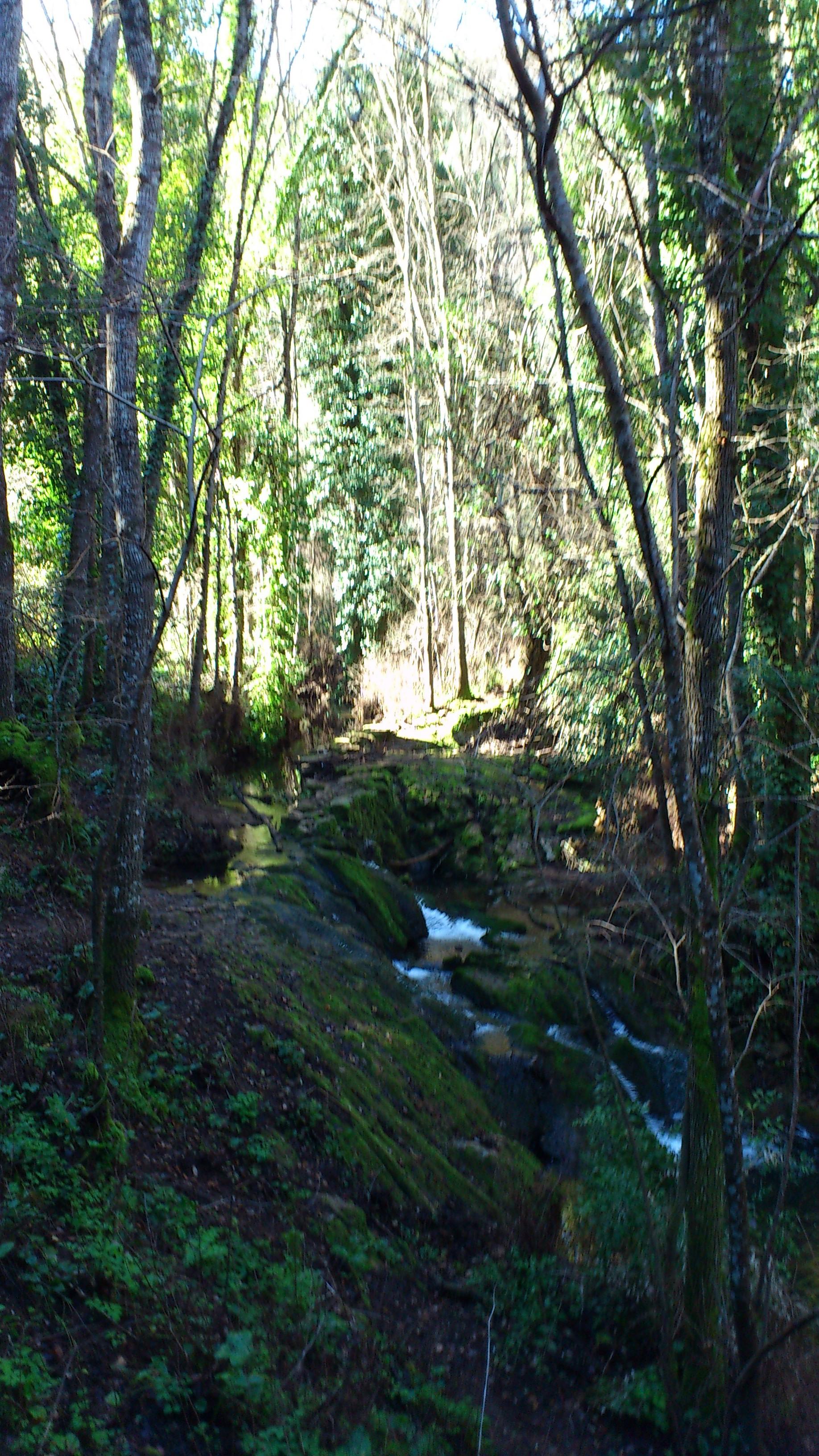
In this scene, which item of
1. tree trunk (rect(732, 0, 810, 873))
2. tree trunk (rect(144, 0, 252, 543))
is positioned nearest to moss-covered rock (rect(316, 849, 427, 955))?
tree trunk (rect(732, 0, 810, 873))

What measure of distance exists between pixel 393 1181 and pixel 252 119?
14015 millimetres

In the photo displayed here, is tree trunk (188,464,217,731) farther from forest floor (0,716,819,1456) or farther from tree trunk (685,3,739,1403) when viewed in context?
tree trunk (685,3,739,1403)

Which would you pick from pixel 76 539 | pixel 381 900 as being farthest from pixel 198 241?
pixel 381 900

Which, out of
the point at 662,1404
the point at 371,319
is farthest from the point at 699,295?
the point at 371,319

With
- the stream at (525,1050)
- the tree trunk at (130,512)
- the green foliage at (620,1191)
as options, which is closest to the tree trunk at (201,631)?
the stream at (525,1050)

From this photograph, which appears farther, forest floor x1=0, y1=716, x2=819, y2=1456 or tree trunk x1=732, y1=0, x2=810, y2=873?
tree trunk x1=732, y1=0, x2=810, y2=873

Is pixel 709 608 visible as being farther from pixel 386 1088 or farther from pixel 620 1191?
pixel 386 1088

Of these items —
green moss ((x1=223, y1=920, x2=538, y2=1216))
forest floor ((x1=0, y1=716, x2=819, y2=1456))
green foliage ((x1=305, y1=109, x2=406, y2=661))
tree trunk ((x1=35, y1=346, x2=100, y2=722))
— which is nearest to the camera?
forest floor ((x1=0, y1=716, x2=819, y2=1456))

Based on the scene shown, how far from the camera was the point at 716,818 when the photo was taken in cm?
482

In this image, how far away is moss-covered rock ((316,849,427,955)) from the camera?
35.3 ft

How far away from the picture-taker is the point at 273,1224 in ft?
16.0

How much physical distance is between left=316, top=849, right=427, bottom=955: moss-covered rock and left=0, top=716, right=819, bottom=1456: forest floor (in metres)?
1.77

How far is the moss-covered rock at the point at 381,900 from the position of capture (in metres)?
10.8

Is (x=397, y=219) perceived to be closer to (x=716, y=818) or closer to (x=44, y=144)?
(x=44, y=144)
